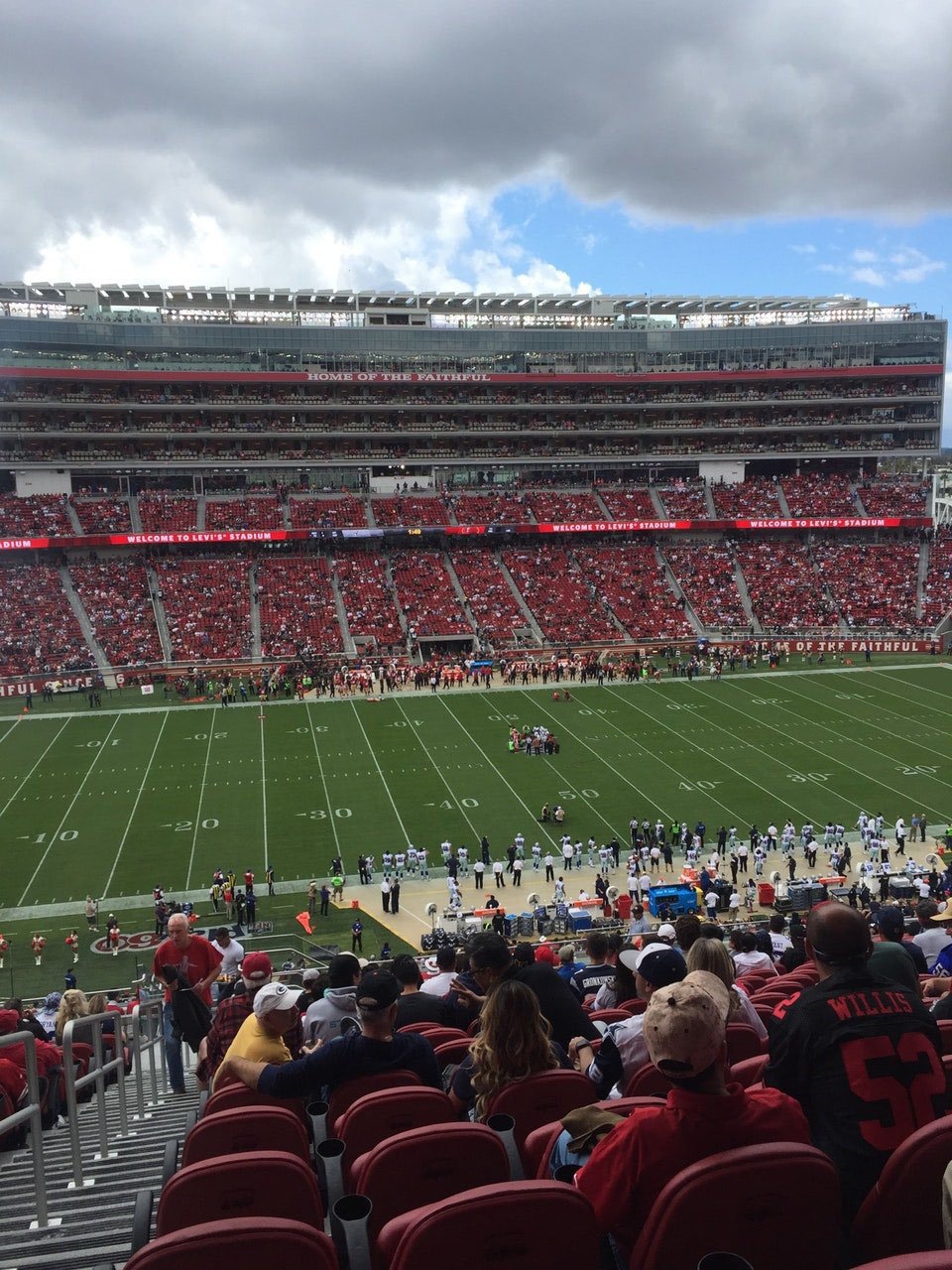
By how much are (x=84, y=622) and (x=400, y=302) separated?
30.9m

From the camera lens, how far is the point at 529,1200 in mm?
2521

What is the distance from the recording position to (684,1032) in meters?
2.77

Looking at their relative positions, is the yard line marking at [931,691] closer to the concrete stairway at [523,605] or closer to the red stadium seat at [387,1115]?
the concrete stairway at [523,605]

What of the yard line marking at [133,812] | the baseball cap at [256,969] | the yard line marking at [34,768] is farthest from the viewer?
the yard line marking at [34,768]

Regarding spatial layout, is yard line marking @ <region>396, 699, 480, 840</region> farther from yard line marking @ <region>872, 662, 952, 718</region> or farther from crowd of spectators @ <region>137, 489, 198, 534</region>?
crowd of spectators @ <region>137, 489, 198, 534</region>

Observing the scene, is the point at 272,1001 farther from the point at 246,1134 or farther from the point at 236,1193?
the point at 236,1193

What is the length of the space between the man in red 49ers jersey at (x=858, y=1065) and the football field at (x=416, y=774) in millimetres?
20888

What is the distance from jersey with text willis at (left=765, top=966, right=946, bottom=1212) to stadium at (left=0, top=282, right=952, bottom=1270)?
114 millimetres

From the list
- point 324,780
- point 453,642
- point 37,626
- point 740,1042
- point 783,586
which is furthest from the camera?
point 783,586

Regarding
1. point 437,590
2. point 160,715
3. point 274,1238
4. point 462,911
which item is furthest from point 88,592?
point 274,1238

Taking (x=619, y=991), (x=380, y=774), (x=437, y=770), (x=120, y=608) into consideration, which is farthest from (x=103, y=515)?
(x=619, y=991)

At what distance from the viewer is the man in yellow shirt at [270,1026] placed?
4.72m

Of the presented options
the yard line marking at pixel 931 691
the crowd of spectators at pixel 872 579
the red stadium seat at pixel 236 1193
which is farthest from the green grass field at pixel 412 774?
the red stadium seat at pixel 236 1193

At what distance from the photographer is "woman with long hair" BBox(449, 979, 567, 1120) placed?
159 inches
